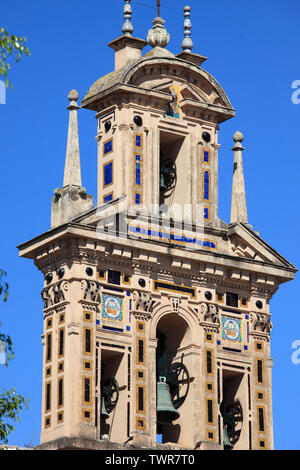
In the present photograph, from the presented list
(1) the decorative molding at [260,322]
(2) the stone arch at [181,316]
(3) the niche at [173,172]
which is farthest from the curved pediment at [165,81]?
(2) the stone arch at [181,316]

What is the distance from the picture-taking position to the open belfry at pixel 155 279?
198 feet

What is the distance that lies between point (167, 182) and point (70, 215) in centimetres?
451

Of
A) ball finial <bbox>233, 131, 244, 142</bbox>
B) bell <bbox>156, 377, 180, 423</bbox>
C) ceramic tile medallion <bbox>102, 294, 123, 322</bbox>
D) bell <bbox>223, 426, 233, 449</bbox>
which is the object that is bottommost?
bell <bbox>223, 426, 233, 449</bbox>

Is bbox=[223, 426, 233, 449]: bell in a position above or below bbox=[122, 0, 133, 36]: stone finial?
below

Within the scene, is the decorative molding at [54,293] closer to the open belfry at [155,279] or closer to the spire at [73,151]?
Result: the open belfry at [155,279]

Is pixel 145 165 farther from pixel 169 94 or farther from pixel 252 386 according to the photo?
pixel 252 386

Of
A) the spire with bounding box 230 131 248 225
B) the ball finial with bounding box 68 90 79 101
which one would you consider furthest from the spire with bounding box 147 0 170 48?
the spire with bounding box 230 131 248 225

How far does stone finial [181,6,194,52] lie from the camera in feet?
214

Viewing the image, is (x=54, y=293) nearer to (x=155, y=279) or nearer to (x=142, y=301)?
(x=142, y=301)

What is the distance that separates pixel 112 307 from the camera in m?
61.0

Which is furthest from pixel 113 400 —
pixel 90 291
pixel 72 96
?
pixel 72 96

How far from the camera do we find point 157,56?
63250 millimetres

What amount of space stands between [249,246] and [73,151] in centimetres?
646

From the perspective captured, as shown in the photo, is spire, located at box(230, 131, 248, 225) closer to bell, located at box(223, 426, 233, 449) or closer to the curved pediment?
the curved pediment
